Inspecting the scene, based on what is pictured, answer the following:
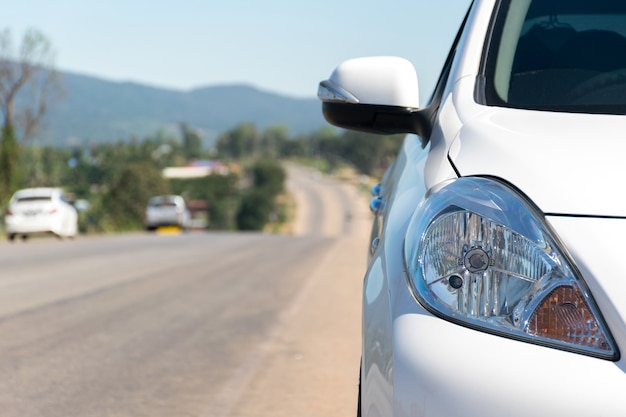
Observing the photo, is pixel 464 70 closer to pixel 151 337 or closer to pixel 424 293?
pixel 424 293

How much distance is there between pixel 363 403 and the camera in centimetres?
260

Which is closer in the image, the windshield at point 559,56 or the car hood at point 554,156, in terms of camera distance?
the car hood at point 554,156

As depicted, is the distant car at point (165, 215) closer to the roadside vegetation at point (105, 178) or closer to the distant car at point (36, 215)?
the roadside vegetation at point (105, 178)

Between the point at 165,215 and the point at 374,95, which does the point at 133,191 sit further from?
the point at 374,95

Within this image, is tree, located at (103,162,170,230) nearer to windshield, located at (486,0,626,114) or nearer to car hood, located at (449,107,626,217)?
windshield, located at (486,0,626,114)

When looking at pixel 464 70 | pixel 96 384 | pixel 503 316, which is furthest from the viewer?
pixel 96 384

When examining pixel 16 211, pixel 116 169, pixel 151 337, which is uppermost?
pixel 151 337

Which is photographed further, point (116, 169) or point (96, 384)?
point (116, 169)

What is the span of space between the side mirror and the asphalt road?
254 cm

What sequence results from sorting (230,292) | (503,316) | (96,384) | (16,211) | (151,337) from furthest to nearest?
(16,211) → (230,292) → (151,337) → (96,384) → (503,316)

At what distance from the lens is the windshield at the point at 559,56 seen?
9.93 ft

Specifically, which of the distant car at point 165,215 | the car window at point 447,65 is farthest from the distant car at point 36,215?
the car window at point 447,65

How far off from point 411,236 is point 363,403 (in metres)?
0.42

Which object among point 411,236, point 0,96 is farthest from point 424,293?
point 0,96
